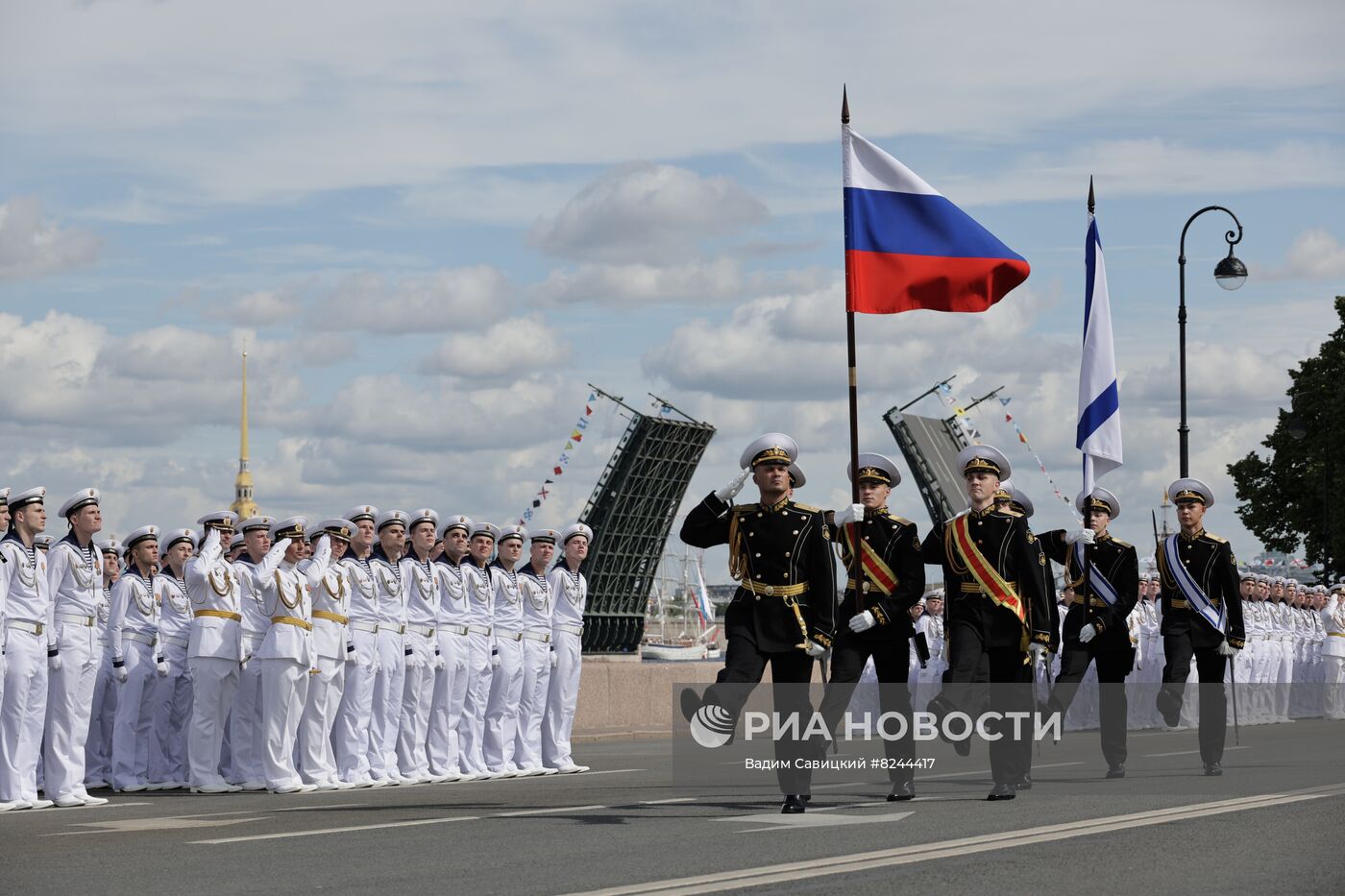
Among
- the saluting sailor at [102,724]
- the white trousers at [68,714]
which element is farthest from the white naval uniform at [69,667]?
the saluting sailor at [102,724]

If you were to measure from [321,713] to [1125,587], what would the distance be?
239 inches

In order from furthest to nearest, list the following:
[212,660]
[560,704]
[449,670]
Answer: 1. [560,704]
2. [449,670]
3. [212,660]

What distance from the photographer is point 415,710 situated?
51.6 ft

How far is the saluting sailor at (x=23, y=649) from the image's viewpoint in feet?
41.9

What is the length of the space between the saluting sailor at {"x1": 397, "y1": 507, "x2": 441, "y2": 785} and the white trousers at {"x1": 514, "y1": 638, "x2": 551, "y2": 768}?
2.99 ft

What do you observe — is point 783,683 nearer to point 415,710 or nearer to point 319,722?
point 319,722

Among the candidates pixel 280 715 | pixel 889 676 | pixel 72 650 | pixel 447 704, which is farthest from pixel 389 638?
pixel 889 676

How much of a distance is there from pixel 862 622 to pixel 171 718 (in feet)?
22.1

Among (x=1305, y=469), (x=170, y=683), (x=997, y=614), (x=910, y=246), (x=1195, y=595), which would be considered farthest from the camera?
(x=1305, y=469)

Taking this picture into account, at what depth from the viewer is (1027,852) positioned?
870 centimetres

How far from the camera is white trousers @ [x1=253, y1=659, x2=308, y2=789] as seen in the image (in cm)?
1429

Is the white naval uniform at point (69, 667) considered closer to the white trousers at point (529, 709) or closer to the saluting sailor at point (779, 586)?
the white trousers at point (529, 709)

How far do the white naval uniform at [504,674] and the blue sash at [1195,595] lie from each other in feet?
17.2

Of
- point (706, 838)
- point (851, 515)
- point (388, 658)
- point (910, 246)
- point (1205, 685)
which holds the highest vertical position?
point (910, 246)
